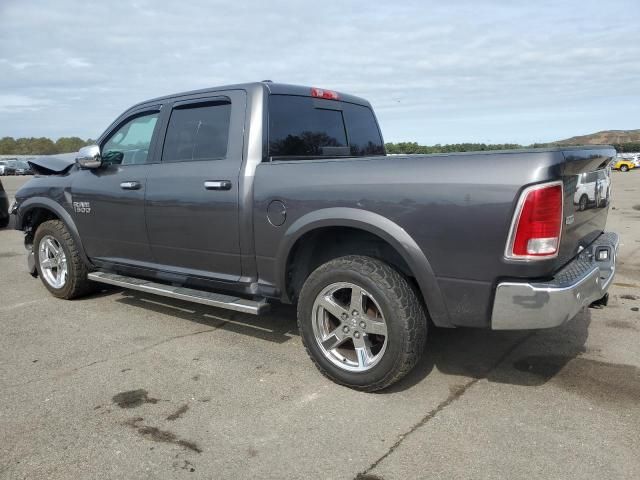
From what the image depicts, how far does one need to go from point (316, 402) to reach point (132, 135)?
299 centimetres

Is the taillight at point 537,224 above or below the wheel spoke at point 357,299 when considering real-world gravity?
above

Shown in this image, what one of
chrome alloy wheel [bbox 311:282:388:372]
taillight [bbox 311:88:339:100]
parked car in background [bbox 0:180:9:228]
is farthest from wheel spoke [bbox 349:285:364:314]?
parked car in background [bbox 0:180:9:228]

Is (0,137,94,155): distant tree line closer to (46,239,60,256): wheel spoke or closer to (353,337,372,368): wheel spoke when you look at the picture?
(46,239,60,256): wheel spoke

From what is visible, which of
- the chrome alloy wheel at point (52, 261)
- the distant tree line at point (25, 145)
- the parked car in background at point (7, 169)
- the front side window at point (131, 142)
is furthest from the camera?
the distant tree line at point (25, 145)

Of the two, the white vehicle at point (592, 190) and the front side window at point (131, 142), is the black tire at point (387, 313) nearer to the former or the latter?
the white vehicle at point (592, 190)

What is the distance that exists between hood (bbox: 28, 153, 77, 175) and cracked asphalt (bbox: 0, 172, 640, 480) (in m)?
1.54

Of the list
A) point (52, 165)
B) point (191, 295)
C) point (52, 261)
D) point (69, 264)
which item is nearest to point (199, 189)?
point (191, 295)

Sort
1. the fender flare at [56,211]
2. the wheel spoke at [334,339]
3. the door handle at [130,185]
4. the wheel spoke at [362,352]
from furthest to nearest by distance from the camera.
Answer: the fender flare at [56,211] < the door handle at [130,185] < the wheel spoke at [334,339] < the wheel spoke at [362,352]

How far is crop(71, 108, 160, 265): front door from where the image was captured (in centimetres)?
455

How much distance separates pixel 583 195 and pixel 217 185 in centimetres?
242

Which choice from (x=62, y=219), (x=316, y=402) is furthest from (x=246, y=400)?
(x=62, y=219)

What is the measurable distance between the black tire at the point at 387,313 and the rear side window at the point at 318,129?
1088 millimetres

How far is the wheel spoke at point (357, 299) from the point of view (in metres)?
3.34

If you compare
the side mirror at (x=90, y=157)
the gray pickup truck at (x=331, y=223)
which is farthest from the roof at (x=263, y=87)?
the side mirror at (x=90, y=157)
